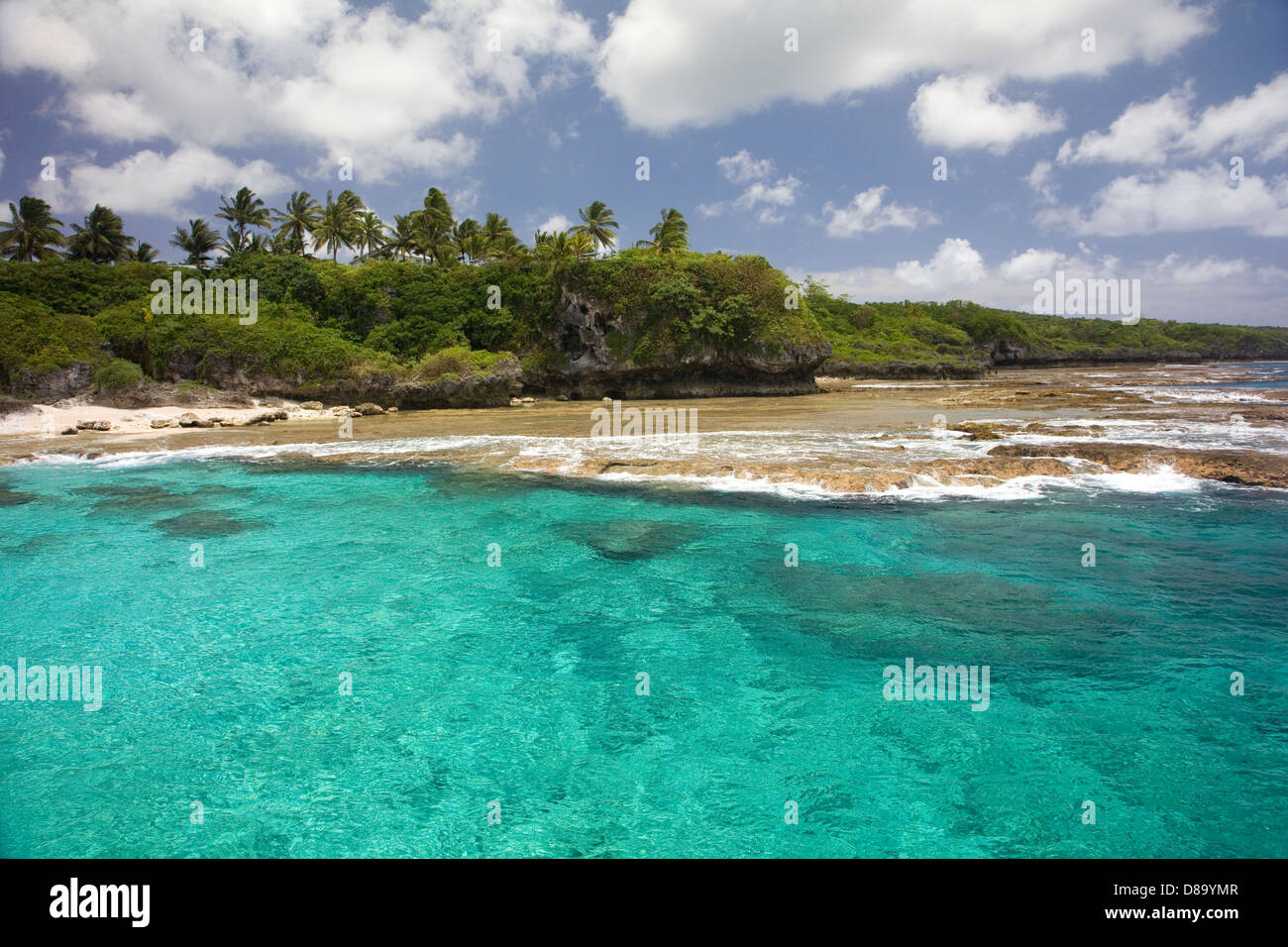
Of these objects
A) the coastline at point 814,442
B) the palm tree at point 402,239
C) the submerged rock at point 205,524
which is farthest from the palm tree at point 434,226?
the submerged rock at point 205,524

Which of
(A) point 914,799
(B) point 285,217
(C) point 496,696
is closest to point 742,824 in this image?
(A) point 914,799

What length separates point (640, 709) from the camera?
6.77m

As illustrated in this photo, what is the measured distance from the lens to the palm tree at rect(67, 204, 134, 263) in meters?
53.0

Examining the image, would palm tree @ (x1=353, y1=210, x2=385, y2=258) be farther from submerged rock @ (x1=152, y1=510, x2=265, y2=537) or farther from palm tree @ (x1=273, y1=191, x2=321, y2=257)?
submerged rock @ (x1=152, y1=510, x2=265, y2=537)

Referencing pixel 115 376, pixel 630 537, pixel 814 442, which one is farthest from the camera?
pixel 115 376

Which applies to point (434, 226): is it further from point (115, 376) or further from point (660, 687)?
point (660, 687)

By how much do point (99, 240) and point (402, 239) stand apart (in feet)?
78.0

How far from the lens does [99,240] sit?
53375mm

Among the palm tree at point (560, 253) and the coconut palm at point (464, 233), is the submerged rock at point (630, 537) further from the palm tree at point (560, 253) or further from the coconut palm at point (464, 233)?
the coconut palm at point (464, 233)

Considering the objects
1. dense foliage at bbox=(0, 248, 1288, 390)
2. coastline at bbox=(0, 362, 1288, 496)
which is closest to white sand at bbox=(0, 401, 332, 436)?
coastline at bbox=(0, 362, 1288, 496)

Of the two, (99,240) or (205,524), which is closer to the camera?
(205,524)

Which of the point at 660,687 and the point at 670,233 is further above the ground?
the point at 670,233

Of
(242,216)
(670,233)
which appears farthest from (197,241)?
(670,233)
